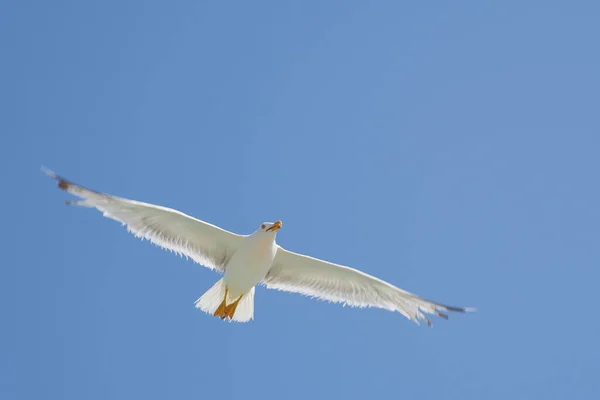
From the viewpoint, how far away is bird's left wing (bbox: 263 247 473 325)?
53.3 ft

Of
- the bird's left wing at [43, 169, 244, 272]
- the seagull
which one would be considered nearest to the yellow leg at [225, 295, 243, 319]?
the seagull

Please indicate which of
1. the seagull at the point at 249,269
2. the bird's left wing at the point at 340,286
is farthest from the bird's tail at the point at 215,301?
the bird's left wing at the point at 340,286

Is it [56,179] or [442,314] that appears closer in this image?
[56,179]

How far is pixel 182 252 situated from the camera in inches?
631

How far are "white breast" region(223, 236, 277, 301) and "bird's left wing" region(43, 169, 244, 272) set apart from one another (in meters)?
0.23

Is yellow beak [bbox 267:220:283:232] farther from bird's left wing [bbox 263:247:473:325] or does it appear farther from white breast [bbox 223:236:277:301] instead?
bird's left wing [bbox 263:247:473:325]

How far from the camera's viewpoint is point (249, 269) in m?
15.9

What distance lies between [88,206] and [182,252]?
190cm

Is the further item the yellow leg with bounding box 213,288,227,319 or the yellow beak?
the yellow leg with bounding box 213,288,227,319

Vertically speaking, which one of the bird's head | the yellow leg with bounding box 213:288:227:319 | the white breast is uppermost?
the bird's head

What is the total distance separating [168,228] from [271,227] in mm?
1557

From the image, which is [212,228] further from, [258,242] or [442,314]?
[442,314]

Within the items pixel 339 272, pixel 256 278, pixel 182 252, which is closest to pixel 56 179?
pixel 182 252

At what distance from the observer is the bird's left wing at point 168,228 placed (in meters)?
14.8
